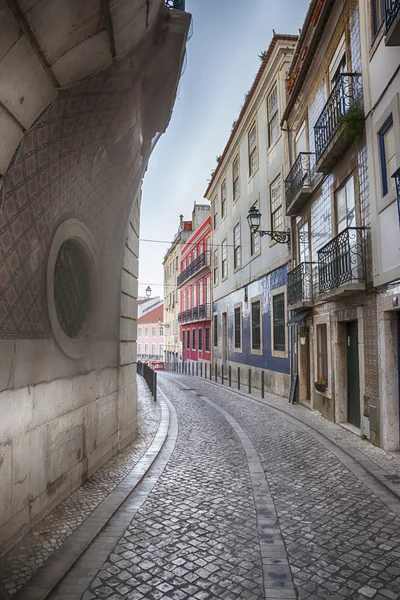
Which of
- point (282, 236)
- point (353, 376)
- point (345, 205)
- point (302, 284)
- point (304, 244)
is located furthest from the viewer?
point (282, 236)

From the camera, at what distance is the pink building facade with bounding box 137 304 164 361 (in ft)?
197

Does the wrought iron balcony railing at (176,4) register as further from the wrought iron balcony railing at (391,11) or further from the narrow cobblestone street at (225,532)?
the narrow cobblestone street at (225,532)

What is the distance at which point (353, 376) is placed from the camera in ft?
31.4

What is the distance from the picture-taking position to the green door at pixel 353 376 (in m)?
9.31

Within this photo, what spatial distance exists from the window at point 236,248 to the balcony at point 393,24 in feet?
48.6

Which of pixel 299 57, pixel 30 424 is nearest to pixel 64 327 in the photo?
pixel 30 424

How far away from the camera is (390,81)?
23.7 feet

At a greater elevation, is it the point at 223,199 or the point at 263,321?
the point at 223,199

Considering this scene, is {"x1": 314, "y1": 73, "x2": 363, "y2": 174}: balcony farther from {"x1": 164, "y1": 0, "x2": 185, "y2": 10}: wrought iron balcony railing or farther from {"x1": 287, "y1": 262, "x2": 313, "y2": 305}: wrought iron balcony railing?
{"x1": 164, "y1": 0, "x2": 185, "y2": 10}: wrought iron balcony railing

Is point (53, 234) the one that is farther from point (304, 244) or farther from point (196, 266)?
point (196, 266)

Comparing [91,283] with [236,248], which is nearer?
[91,283]

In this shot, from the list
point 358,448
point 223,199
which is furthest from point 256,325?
point 358,448

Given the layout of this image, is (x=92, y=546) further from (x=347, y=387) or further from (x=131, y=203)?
(x=347, y=387)

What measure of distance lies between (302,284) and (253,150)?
358 inches
